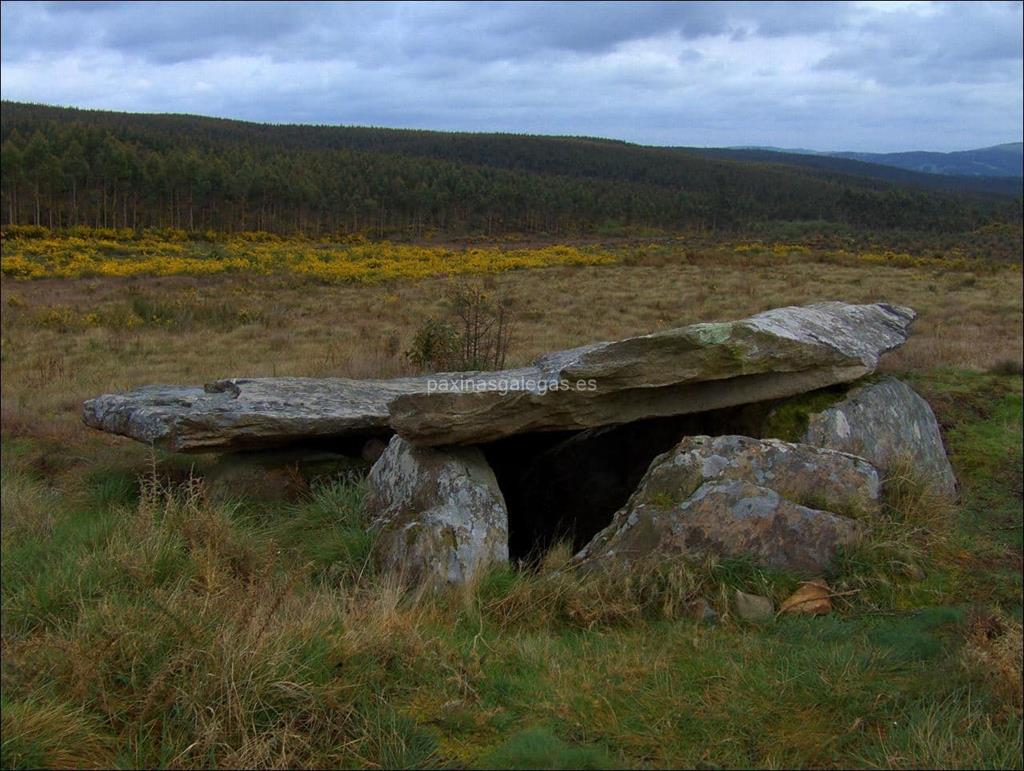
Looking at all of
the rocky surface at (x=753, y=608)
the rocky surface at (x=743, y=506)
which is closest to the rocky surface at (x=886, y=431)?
the rocky surface at (x=743, y=506)

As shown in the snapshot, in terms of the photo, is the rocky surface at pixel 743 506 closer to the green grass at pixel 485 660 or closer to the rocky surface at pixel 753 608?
the green grass at pixel 485 660

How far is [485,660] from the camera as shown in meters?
4.16

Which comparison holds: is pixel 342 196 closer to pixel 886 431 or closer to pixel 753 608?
pixel 886 431

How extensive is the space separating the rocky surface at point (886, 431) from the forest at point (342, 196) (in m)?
66.6

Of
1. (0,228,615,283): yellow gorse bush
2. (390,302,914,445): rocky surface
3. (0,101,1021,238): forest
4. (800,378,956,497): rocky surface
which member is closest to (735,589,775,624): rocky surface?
(390,302,914,445): rocky surface

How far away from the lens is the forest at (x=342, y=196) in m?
67.0

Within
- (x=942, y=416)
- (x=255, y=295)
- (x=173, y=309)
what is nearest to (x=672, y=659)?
(x=942, y=416)

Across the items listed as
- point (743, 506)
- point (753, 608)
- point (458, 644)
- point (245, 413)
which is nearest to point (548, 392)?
point (743, 506)

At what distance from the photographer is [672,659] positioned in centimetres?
423

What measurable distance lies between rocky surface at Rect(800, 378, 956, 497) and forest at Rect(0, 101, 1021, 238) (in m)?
66.6

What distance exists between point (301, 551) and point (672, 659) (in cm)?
284

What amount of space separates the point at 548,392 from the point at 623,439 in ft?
6.90

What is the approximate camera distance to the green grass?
133 inches

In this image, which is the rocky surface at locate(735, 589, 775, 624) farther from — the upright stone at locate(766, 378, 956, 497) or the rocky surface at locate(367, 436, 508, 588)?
the upright stone at locate(766, 378, 956, 497)
